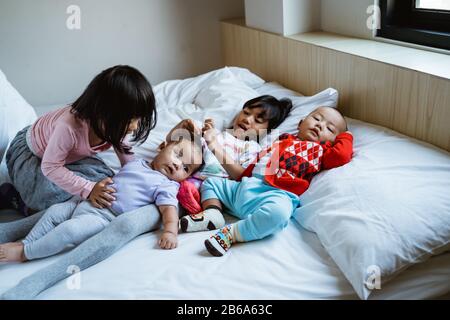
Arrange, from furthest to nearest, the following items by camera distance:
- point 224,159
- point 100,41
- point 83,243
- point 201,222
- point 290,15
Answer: point 100,41 < point 290,15 < point 224,159 < point 201,222 < point 83,243

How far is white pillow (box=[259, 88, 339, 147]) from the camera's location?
1589 millimetres

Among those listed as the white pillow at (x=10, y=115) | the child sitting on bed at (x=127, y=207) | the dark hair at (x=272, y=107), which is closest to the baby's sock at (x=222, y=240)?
the child sitting on bed at (x=127, y=207)

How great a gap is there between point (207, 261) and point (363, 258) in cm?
37

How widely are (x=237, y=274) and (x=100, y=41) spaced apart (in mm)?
1668

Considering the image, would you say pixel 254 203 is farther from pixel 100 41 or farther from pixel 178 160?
pixel 100 41

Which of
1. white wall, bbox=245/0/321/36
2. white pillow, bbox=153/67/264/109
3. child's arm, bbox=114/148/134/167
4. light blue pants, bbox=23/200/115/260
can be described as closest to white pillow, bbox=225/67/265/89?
white pillow, bbox=153/67/264/109

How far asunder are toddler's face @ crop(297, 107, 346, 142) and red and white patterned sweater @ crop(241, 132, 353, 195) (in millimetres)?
41

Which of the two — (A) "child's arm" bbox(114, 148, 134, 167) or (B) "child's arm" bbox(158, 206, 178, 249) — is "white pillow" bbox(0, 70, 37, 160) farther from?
(B) "child's arm" bbox(158, 206, 178, 249)

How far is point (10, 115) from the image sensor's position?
162cm

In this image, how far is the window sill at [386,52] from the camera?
4.40 feet

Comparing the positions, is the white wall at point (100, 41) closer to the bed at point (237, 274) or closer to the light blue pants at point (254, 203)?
the light blue pants at point (254, 203)

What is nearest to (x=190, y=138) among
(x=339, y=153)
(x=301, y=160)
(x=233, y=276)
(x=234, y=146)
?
(x=234, y=146)

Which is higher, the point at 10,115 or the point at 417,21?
the point at 417,21

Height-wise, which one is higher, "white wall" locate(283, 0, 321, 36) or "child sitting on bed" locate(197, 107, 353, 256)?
"white wall" locate(283, 0, 321, 36)
